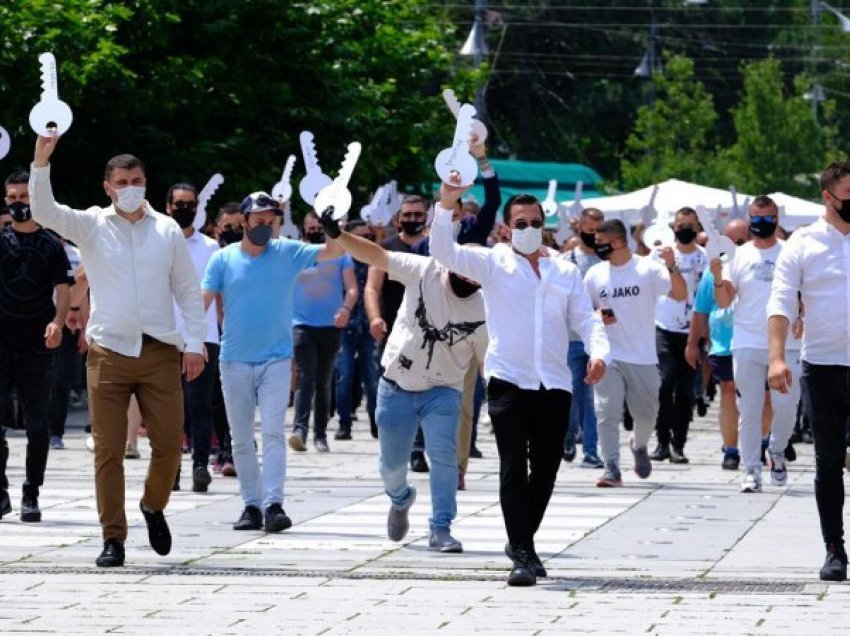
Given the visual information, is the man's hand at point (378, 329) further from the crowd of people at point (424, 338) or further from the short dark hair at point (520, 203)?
the short dark hair at point (520, 203)

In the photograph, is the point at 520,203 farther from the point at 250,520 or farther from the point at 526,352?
the point at 250,520

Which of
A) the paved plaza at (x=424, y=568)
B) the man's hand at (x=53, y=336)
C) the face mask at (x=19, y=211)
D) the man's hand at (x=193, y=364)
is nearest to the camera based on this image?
the paved plaza at (x=424, y=568)

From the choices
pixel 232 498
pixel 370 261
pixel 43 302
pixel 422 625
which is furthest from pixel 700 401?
pixel 422 625

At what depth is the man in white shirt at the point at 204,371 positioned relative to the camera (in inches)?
560

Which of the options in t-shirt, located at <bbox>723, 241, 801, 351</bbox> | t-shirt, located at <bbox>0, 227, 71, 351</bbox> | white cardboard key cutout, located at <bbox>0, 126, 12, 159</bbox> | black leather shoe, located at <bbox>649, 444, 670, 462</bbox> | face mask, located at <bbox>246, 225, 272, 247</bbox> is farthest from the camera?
black leather shoe, located at <bbox>649, 444, 670, 462</bbox>

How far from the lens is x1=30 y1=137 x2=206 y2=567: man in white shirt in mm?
10883

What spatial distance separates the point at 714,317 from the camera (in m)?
17.0

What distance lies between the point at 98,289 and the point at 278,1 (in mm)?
17566

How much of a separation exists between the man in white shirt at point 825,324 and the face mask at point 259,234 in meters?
3.21

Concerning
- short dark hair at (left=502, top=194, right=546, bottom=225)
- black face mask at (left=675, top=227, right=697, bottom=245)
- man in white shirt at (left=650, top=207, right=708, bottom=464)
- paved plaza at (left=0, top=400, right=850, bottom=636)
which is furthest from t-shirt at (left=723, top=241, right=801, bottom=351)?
short dark hair at (left=502, top=194, right=546, bottom=225)

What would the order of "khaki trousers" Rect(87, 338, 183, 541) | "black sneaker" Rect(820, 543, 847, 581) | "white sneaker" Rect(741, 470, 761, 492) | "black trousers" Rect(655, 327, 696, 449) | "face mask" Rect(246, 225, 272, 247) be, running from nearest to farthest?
"black sneaker" Rect(820, 543, 847, 581), "khaki trousers" Rect(87, 338, 183, 541), "face mask" Rect(246, 225, 272, 247), "white sneaker" Rect(741, 470, 761, 492), "black trousers" Rect(655, 327, 696, 449)

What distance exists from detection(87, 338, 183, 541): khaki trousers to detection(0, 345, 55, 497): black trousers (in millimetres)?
1985

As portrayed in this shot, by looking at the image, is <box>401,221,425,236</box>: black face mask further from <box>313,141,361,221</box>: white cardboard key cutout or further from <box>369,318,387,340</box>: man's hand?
<box>313,141,361,221</box>: white cardboard key cutout

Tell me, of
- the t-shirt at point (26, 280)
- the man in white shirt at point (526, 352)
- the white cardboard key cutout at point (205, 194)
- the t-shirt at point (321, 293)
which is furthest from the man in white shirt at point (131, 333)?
the t-shirt at point (321, 293)
